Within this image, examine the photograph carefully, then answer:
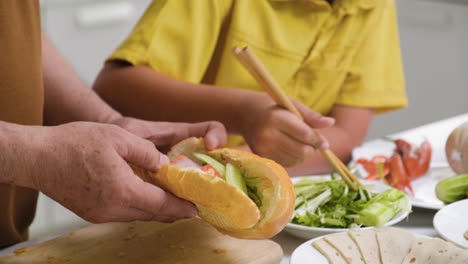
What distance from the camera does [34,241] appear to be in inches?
39.9

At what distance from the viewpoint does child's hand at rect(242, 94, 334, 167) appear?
114 cm

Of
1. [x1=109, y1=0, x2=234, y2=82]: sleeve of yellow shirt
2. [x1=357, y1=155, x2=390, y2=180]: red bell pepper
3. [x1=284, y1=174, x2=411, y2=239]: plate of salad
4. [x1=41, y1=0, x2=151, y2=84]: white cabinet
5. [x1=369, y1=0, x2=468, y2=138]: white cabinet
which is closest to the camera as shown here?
[x1=284, y1=174, x2=411, y2=239]: plate of salad

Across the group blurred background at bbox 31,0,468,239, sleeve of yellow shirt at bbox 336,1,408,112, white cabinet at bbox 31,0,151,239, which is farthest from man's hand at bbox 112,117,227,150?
blurred background at bbox 31,0,468,239

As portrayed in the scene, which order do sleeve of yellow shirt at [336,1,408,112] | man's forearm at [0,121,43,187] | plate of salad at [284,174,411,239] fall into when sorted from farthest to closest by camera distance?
sleeve of yellow shirt at [336,1,408,112], plate of salad at [284,174,411,239], man's forearm at [0,121,43,187]

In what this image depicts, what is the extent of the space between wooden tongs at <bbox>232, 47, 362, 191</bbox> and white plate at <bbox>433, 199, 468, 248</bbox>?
0.57 feet

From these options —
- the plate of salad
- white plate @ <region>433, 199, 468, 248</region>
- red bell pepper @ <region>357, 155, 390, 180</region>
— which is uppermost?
white plate @ <region>433, 199, 468, 248</region>

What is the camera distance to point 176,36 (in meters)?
1.47

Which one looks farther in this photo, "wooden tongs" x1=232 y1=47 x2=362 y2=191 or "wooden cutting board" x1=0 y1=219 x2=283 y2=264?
"wooden tongs" x1=232 y1=47 x2=362 y2=191

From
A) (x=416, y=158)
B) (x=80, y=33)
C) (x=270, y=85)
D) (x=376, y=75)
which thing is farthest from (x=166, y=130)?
(x=80, y=33)

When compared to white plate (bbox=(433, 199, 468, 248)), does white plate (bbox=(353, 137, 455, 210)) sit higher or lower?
lower

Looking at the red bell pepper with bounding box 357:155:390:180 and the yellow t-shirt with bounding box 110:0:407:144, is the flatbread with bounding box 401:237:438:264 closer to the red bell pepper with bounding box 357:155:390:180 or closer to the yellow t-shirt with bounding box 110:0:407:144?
the red bell pepper with bounding box 357:155:390:180

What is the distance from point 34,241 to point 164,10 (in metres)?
0.64

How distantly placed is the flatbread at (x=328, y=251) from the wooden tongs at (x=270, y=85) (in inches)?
Result: 11.1

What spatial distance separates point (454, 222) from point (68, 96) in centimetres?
68
